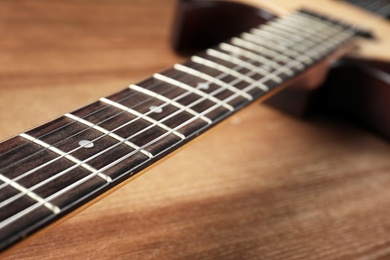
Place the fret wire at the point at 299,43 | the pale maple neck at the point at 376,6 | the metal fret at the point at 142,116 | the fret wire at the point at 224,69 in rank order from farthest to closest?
the pale maple neck at the point at 376,6 → the fret wire at the point at 299,43 → the fret wire at the point at 224,69 → the metal fret at the point at 142,116

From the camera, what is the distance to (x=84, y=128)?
1.28 feet

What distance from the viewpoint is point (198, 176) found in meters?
0.52

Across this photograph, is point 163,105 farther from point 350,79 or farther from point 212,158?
point 350,79

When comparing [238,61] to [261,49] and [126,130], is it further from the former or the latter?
[126,130]

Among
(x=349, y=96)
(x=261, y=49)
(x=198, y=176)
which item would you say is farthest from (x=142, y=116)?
(x=349, y=96)

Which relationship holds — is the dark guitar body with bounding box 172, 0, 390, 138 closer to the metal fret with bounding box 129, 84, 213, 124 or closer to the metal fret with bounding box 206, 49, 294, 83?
the metal fret with bounding box 206, 49, 294, 83

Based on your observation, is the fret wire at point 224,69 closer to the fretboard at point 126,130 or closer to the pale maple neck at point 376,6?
the fretboard at point 126,130

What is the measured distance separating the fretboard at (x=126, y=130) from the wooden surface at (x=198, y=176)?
0.04 metres

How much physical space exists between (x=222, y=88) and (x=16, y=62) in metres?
0.28

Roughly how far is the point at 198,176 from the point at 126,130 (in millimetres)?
138

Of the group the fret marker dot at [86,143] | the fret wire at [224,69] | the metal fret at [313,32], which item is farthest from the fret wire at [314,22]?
the fret marker dot at [86,143]

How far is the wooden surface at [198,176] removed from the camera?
0.43 m

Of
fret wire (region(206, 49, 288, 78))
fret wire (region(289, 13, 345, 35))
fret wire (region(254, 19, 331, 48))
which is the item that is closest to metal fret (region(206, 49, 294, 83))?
fret wire (region(206, 49, 288, 78))

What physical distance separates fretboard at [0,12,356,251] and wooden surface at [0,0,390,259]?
4cm
